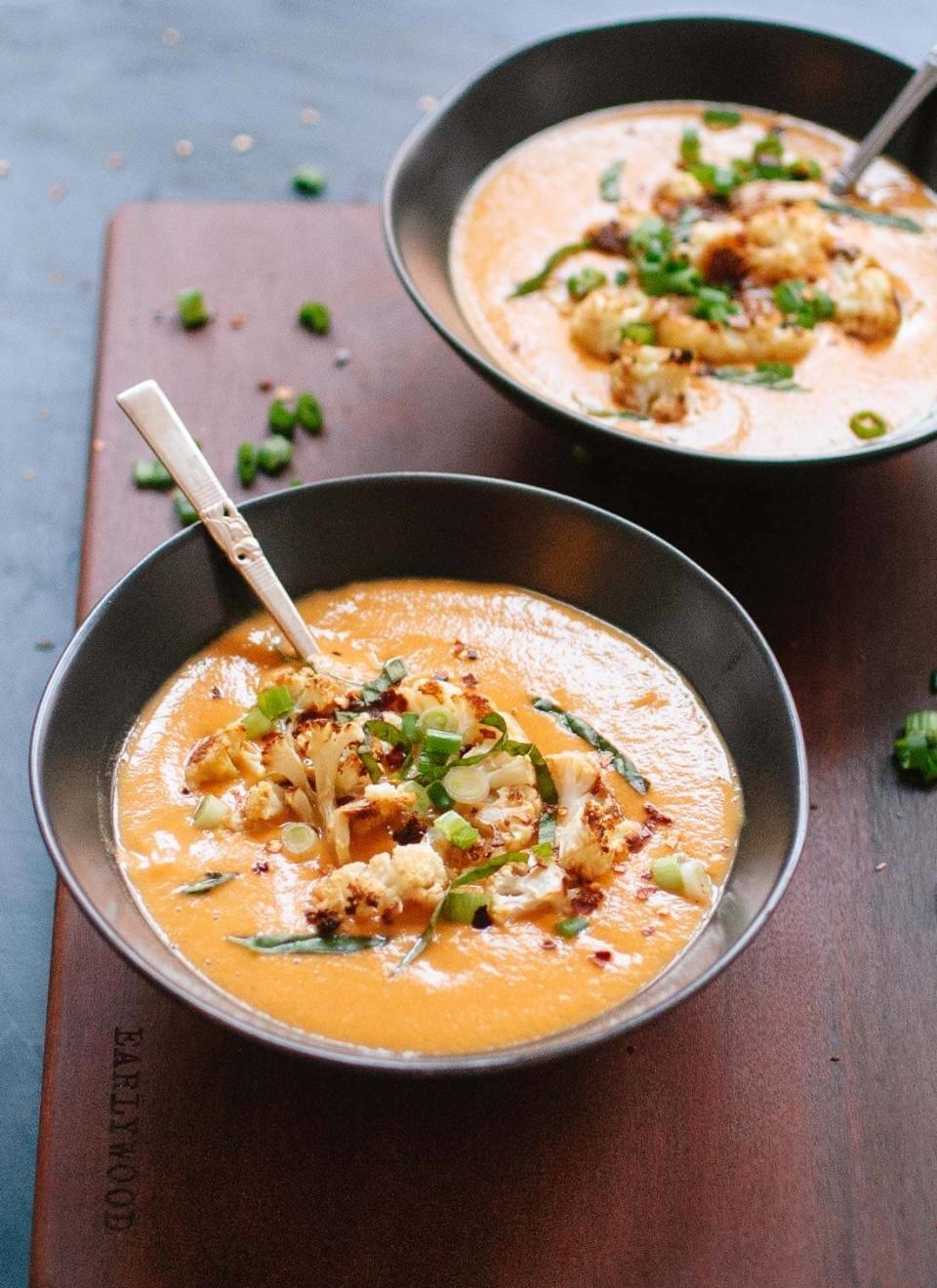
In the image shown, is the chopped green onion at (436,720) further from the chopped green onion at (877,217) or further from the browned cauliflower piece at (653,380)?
the chopped green onion at (877,217)

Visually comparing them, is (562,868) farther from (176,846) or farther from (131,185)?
(131,185)

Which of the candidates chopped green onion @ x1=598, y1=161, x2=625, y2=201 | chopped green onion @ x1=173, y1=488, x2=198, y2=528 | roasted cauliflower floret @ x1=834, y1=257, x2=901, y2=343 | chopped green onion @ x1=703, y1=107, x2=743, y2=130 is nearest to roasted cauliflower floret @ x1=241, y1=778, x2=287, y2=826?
chopped green onion @ x1=173, y1=488, x2=198, y2=528

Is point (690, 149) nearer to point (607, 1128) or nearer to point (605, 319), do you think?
point (605, 319)

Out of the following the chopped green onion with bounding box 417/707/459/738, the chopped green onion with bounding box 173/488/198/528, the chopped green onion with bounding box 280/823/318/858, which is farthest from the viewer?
the chopped green onion with bounding box 173/488/198/528

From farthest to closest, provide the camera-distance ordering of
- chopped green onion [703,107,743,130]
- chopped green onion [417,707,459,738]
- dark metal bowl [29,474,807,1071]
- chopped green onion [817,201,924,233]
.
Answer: chopped green onion [703,107,743,130]
chopped green onion [817,201,924,233]
chopped green onion [417,707,459,738]
dark metal bowl [29,474,807,1071]

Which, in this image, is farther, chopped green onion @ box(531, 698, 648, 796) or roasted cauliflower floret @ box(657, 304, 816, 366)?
roasted cauliflower floret @ box(657, 304, 816, 366)

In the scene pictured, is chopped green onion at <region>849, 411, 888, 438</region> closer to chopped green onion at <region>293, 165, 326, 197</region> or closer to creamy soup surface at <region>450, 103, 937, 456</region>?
creamy soup surface at <region>450, 103, 937, 456</region>

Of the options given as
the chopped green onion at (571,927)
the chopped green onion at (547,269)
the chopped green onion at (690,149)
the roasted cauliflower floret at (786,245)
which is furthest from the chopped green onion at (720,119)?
the chopped green onion at (571,927)

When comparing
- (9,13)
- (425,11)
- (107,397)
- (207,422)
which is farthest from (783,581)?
(9,13)
